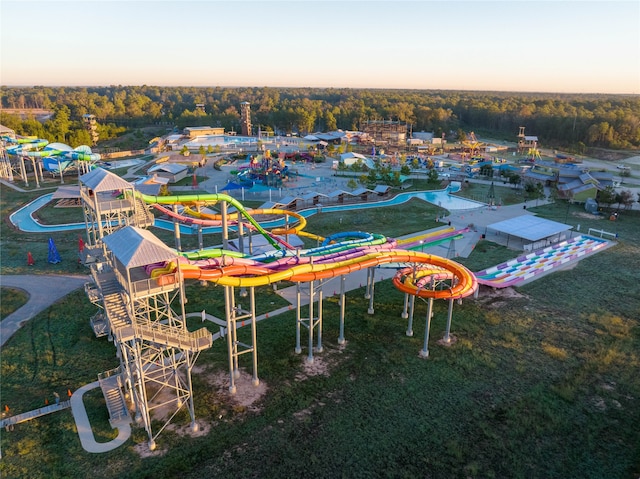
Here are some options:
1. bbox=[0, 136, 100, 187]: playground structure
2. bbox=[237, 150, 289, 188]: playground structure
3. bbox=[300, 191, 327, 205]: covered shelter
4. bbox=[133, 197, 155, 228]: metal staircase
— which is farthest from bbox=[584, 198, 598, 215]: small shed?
bbox=[0, 136, 100, 187]: playground structure

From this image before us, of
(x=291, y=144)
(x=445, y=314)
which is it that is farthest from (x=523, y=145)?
(x=445, y=314)

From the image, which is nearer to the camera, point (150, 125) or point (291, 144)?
point (291, 144)

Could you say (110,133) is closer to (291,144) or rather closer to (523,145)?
(291,144)

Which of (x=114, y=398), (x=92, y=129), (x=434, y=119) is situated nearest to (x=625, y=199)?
(x=114, y=398)

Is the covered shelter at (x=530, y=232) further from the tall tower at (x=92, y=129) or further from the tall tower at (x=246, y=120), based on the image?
the tall tower at (x=246, y=120)

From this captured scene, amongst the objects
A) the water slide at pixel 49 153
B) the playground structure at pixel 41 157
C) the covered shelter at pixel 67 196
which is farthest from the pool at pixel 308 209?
the water slide at pixel 49 153

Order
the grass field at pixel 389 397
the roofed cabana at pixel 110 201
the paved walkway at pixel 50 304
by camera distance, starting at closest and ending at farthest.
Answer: the grass field at pixel 389 397 < the paved walkway at pixel 50 304 < the roofed cabana at pixel 110 201

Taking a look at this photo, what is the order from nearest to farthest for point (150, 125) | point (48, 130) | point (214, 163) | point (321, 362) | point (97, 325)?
point (321, 362) → point (97, 325) → point (214, 163) → point (48, 130) → point (150, 125)
